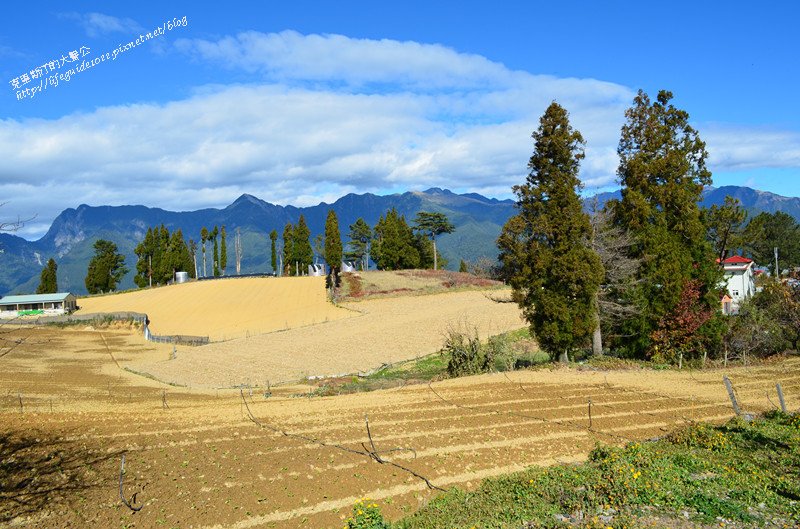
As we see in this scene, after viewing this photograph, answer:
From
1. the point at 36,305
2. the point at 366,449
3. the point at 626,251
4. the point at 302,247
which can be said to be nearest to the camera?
the point at 366,449

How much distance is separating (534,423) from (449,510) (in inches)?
327

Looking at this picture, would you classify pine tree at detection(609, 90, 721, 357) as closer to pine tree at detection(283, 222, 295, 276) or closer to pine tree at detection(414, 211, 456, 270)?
pine tree at detection(414, 211, 456, 270)

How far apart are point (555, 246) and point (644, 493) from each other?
19.2 m

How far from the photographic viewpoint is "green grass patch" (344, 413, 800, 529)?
1062cm

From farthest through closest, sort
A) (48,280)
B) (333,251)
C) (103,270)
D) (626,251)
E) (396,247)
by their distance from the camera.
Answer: (396,247) → (103,270) → (48,280) → (333,251) → (626,251)

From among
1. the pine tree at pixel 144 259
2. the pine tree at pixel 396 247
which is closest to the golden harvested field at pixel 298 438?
the pine tree at pixel 396 247

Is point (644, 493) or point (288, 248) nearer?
point (644, 493)

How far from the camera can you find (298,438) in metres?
18.0

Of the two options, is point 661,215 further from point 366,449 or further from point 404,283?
point 404,283

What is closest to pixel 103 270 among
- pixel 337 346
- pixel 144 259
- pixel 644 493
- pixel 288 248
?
pixel 144 259

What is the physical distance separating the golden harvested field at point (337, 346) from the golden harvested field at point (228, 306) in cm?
572

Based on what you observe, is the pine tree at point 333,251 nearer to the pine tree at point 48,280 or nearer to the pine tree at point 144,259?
the pine tree at point 144,259

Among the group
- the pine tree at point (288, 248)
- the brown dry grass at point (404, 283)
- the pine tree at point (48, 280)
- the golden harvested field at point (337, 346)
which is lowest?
the golden harvested field at point (337, 346)

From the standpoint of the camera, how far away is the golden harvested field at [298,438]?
12.9 meters
